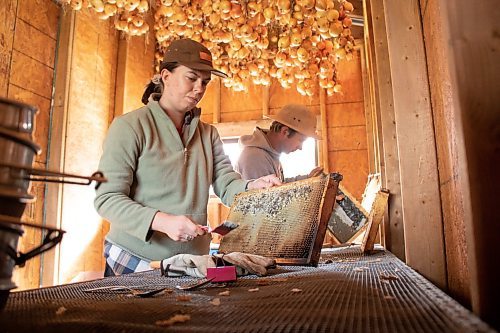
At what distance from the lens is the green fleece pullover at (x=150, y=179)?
186cm

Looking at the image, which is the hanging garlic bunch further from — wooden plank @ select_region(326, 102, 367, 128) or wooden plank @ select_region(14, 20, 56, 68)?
wooden plank @ select_region(326, 102, 367, 128)

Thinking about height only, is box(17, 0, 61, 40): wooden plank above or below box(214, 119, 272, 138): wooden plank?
above

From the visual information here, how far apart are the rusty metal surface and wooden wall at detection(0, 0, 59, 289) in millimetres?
2678

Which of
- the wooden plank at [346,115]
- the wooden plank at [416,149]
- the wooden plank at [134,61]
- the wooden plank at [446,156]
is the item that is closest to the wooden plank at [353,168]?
the wooden plank at [346,115]

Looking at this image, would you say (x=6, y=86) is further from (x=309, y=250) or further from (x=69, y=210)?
(x=309, y=250)

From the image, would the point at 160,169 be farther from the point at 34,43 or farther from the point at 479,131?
the point at 34,43

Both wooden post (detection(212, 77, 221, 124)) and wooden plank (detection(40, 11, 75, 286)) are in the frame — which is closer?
wooden plank (detection(40, 11, 75, 286))

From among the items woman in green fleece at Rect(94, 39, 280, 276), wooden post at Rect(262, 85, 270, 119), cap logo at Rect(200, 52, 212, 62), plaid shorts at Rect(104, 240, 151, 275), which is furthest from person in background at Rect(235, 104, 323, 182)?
wooden post at Rect(262, 85, 270, 119)

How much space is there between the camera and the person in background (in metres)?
3.37

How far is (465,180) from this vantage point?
727mm

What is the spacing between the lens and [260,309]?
2.86 ft

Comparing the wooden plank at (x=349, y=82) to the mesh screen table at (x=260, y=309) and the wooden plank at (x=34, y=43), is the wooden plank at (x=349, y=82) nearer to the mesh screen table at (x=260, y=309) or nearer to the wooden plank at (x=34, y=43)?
the wooden plank at (x=34, y=43)

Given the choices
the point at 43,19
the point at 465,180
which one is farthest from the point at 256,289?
the point at 43,19

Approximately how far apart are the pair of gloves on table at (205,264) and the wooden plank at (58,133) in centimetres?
319
